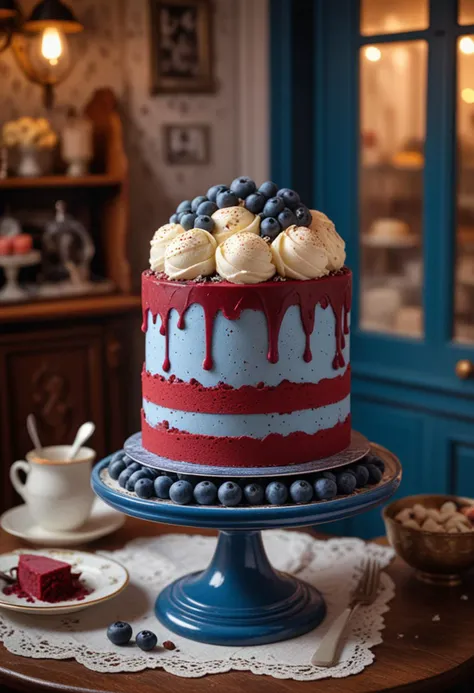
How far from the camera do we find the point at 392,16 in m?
3.43

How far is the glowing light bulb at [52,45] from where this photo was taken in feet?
11.0

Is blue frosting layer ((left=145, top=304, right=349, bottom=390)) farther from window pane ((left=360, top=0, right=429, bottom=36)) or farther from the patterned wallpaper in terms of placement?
the patterned wallpaper

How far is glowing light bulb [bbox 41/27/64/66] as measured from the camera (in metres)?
3.37

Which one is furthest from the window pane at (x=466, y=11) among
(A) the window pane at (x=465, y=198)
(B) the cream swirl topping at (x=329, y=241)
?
(B) the cream swirl topping at (x=329, y=241)

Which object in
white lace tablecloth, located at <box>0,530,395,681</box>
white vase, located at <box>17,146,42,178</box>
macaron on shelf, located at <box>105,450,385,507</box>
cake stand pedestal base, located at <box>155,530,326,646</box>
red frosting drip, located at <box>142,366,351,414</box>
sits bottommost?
white lace tablecloth, located at <box>0,530,395,681</box>

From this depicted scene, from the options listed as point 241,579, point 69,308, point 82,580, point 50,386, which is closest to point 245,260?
point 241,579

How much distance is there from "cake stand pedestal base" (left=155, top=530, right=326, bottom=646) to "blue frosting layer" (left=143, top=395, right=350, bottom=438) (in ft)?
0.80

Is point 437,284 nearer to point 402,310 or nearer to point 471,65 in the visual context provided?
point 402,310

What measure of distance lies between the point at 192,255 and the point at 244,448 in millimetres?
316

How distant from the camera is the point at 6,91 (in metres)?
3.50

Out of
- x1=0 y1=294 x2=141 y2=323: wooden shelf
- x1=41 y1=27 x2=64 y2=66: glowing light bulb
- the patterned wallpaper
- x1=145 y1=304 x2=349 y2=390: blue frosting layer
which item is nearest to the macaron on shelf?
x1=145 y1=304 x2=349 y2=390: blue frosting layer

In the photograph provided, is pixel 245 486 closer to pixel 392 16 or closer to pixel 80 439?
pixel 80 439

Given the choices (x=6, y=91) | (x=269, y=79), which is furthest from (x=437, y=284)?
(x=6, y=91)

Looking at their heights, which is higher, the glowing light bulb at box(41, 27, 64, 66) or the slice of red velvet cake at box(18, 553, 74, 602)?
the glowing light bulb at box(41, 27, 64, 66)
